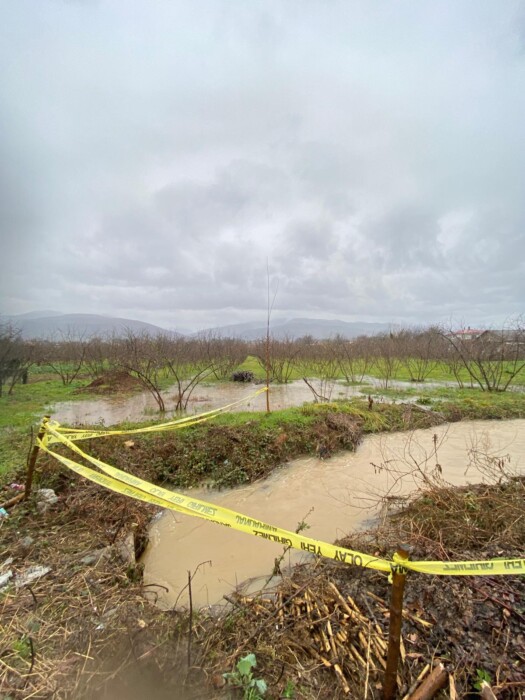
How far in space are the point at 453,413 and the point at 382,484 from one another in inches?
204

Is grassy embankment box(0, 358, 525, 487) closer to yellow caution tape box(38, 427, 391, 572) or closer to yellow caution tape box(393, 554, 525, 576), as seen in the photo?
yellow caution tape box(38, 427, 391, 572)

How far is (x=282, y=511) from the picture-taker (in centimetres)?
479

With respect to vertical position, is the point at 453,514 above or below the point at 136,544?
above

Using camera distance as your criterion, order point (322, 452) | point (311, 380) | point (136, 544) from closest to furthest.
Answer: point (136, 544) → point (322, 452) → point (311, 380)

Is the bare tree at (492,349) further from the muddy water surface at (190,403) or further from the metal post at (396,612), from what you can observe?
the metal post at (396,612)

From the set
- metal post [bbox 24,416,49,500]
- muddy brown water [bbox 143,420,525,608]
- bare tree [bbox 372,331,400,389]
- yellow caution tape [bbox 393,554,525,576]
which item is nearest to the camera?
yellow caution tape [bbox 393,554,525,576]

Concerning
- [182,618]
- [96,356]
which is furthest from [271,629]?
[96,356]

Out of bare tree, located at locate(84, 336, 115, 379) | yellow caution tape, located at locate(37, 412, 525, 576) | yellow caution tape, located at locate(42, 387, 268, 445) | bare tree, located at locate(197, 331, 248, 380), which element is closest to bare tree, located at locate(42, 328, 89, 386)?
bare tree, located at locate(84, 336, 115, 379)

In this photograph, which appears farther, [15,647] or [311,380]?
[311,380]

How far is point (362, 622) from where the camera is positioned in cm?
227

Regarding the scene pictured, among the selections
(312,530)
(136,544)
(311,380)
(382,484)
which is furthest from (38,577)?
(311,380)

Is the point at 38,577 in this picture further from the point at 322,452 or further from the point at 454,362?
the point at 454,362

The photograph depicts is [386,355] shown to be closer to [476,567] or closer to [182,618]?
[476,567]

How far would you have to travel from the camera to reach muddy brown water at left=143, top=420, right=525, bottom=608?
345cm
